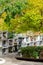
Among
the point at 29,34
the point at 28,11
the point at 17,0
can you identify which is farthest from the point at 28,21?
the point at 29,34

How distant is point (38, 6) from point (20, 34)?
2169mm

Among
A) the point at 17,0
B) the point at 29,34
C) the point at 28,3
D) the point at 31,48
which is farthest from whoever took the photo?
the point at 29,34

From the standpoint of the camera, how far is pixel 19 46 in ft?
31.5

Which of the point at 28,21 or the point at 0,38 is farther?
the point at 0,38

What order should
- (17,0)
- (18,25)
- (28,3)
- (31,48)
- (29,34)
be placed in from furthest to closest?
(29,34)
(31,48)
(18,25)
(28,3)
(17,0)

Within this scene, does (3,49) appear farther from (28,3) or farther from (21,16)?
(28,3)

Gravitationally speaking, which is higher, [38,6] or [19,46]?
[38,6]

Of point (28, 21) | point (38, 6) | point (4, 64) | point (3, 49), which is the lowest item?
point (4, 64)

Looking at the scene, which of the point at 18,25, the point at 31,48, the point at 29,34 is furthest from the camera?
the point at 29,34

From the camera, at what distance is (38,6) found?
794 cm

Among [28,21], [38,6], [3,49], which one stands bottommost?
[3,49]

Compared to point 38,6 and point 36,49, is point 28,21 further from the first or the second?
point 36,49

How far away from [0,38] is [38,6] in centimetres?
212

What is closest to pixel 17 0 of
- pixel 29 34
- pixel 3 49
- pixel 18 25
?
pixel 18 25
